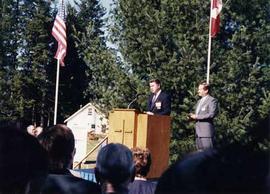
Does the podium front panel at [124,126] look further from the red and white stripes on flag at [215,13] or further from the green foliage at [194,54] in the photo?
the green foliage at [194,54]

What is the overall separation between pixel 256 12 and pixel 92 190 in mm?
19743

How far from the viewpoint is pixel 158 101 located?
7.46 metres

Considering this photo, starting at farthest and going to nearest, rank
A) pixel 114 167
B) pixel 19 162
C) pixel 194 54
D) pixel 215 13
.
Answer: pixel 194 54, pixel 215 13, pixel 114 167, pixel 19 162

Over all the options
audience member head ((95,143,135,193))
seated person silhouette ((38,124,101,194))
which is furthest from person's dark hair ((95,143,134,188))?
seated person silhouette ((38,124,101,194))

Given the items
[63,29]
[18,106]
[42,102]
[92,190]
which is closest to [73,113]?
[42,102]

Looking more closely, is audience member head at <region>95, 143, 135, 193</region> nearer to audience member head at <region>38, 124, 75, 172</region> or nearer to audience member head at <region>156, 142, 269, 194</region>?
audience member head at <region>38, 124, 75, 172</region>

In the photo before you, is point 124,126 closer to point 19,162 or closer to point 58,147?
point 58,147

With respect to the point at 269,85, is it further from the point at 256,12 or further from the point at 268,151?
the point at 268,151

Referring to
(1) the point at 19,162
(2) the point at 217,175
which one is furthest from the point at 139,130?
(2) the point at 217,175

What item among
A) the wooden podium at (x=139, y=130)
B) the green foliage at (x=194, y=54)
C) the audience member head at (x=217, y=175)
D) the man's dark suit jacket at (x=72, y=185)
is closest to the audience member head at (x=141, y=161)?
the man's dark suit jacket at (x=72, y=185)

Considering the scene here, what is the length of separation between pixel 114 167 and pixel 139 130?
567 centimetres

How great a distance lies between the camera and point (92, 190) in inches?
75.9

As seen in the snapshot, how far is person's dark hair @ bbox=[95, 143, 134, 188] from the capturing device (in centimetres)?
170

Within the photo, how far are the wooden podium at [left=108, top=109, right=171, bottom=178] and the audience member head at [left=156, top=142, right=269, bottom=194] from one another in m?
6.66
